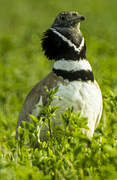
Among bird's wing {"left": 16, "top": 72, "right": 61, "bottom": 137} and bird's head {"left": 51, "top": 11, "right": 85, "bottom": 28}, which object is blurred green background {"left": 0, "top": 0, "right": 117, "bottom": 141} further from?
bird's head {"left": 51, "top": 11, "right": 85, "bottom": 28}

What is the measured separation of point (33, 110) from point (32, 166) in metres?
1.35

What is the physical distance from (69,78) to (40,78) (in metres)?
3.94

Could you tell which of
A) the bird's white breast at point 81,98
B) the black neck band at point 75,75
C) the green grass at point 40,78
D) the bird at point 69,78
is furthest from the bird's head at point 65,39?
the green grass at point 40,78

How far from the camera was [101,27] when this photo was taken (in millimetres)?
12516

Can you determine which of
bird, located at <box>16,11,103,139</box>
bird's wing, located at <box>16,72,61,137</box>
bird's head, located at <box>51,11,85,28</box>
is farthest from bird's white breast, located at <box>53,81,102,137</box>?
bird's head, located at <box>51,11,85,28</box>

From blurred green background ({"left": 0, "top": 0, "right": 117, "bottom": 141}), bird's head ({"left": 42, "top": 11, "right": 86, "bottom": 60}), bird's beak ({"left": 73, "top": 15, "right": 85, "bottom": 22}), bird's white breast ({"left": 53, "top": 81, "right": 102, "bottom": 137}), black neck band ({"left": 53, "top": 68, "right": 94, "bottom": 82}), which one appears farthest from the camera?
blurred green background ({"left": 0, "top": 0, "right": 117, "bottom": 141})

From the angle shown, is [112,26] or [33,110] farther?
[112,26]

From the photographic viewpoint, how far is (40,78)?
328 inches

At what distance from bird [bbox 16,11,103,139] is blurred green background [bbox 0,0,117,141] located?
1.05ft

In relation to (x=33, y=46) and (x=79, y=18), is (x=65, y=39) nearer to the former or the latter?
(x=79, y=18)

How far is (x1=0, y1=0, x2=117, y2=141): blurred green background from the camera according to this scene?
6.54 metres

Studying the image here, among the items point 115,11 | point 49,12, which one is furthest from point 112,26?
point 49,12

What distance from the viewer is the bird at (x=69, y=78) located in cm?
436

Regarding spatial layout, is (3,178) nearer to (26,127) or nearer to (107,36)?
(26,127)
